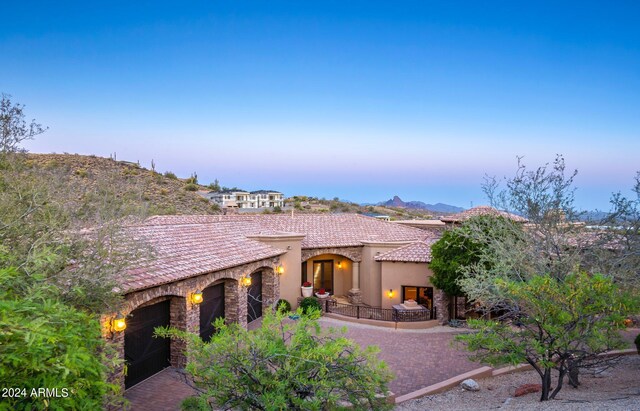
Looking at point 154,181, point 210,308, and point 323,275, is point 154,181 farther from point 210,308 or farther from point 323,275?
point 210,308

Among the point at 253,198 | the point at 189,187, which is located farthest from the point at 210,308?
the point at 253,198

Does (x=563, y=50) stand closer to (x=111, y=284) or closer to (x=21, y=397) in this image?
(x=111, y=284)

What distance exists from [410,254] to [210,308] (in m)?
11.2

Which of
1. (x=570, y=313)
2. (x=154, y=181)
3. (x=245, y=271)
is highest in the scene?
(x=154, y=181)

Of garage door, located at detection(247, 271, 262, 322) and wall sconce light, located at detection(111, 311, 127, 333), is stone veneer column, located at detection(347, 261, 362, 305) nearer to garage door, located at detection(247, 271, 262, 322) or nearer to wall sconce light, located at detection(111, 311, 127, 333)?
garage door, located at detection(247, 271, 262, 322)

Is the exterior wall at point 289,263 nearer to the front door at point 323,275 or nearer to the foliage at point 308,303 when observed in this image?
the foliage at point 308,303

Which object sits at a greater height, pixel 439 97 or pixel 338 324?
pixel 439 97

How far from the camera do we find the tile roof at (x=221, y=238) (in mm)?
12495

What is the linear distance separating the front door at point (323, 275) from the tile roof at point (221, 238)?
2068 mm

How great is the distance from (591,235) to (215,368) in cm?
1506

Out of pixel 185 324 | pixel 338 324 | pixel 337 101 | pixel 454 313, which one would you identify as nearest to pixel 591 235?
pixel 454 313

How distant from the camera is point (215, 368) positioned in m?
6.26

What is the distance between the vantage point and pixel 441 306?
20.3 meters

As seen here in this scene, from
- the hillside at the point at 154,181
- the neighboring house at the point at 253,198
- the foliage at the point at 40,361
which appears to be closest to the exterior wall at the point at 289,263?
the hillside at the point at 154,181
